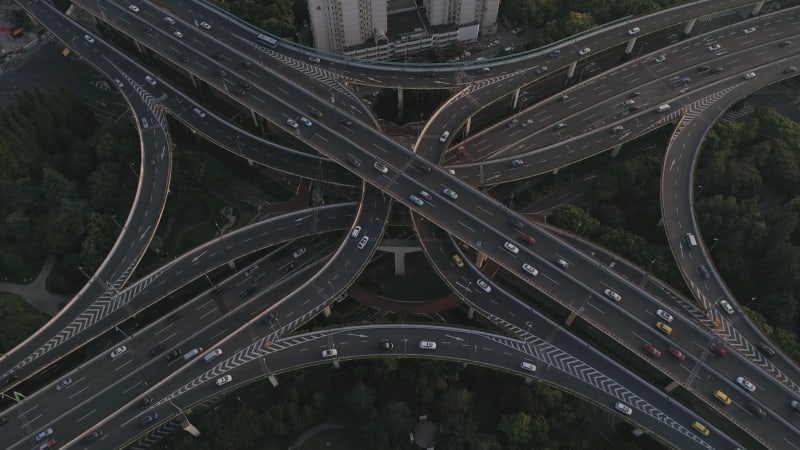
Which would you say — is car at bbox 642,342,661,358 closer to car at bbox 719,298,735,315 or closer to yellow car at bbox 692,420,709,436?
yellow car at bbox 692,420,709,436

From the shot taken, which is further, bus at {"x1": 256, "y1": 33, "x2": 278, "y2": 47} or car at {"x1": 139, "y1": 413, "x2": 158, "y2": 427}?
bus at {"x1": 256, "y1": 33, "x2": 278, "y2": 47}

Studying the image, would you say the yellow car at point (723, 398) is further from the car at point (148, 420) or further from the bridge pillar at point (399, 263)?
the car at point (148, 420)

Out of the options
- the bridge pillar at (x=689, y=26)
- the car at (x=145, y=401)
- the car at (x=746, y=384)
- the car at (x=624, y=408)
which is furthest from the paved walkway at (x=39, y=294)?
the bridge pillar at (x=689, y=26)

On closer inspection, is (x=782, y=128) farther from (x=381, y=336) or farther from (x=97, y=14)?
(x=97, y=14)

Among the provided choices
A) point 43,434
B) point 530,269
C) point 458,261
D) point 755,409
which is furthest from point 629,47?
point 43,434

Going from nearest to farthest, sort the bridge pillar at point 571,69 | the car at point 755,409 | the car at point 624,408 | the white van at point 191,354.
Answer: the car at point 755,409, the car at point 624,408, the white van at point 191,354, the bridge pillar at point 571,69

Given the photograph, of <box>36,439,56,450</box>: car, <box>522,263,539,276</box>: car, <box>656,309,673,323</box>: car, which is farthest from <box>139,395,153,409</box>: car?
<box>656,309,673,323</box>: car
